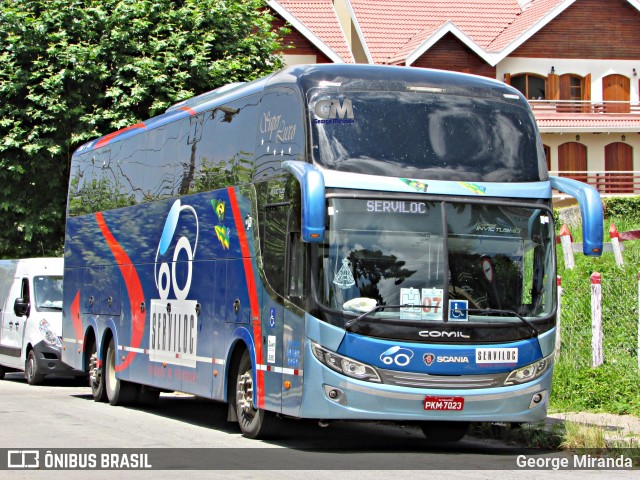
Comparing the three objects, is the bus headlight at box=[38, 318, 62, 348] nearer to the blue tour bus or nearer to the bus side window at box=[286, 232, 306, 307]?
the blue tour bus

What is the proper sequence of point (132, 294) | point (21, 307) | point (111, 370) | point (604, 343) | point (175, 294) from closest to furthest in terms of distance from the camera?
1. point (175, 294)
2. point (604, 343)
3. point (132, 294)
4. point (111, 370)
5. point (21, 307)

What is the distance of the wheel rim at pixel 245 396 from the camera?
45.2ft

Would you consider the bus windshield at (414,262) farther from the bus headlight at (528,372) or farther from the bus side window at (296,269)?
the bus headlight at (528,372)

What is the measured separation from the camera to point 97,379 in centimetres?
2000

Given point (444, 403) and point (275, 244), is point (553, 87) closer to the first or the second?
point (275, 244)

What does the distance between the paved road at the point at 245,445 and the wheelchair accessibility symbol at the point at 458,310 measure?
1.35 meters

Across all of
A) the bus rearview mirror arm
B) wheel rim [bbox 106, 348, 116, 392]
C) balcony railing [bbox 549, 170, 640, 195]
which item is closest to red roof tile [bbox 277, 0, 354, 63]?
balcony railing [bbox 549, 170, 640, 195]

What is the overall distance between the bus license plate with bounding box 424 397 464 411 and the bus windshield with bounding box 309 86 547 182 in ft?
7.14

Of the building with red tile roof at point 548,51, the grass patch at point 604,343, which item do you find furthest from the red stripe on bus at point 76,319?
the building with red tile roof at point 548,51

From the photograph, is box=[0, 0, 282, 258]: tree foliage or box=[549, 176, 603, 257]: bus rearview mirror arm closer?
box=[549, 176, 603, 257]: bus rearview mirror arm

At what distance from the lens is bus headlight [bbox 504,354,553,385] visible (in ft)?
40.5

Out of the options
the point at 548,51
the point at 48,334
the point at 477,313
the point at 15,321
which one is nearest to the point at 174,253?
the point at 477,313

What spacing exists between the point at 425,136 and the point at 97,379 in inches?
367

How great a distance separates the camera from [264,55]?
30.2m
